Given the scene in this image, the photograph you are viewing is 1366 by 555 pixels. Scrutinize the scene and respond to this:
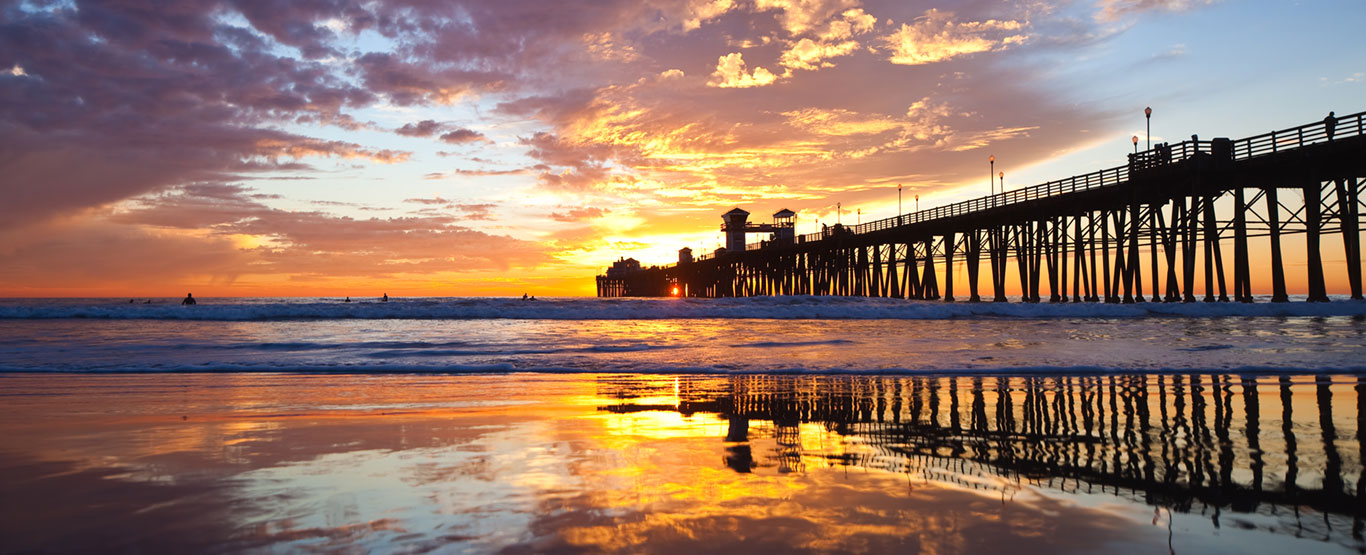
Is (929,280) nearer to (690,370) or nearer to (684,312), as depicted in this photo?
(684,312)

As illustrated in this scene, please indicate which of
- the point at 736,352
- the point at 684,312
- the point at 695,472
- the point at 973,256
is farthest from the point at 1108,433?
the point at 973,256

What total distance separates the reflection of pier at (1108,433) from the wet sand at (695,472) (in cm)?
3

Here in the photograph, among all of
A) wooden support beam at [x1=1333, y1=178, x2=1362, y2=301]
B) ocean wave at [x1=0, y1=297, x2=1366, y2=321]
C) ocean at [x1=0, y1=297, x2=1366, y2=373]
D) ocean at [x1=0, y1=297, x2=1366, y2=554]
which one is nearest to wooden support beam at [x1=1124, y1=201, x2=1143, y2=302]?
ocean wave at [x1=0, y1=297, x2=1366, y2=321]

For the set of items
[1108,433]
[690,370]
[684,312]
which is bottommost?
[1108,433]

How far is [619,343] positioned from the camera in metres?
17.5

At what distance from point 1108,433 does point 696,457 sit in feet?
11.2

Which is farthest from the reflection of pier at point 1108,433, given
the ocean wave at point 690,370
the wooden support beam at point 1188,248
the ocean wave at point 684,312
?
the wooden support beam at point 1188,248

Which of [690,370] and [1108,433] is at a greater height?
[690,370]

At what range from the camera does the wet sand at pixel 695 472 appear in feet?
10.9

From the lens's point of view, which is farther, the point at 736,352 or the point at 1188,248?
the point at 1188,248

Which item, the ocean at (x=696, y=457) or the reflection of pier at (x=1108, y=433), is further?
the reflection of pier at (x=1108, y=433)

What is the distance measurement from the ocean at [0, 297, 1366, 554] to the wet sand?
24mm

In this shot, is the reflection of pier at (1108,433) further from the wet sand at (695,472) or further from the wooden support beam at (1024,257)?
the wooden support beam at (1024,257)

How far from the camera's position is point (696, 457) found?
16.6 ft
